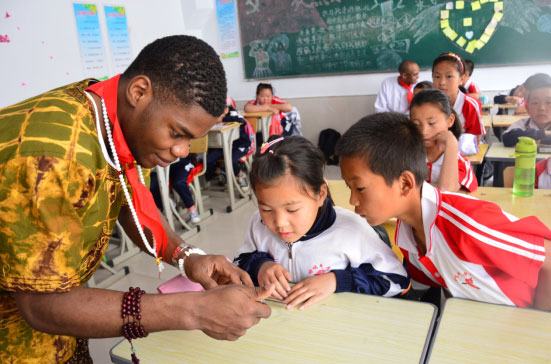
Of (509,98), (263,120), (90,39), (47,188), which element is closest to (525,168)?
(47,188)

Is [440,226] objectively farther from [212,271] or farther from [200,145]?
[200,145]

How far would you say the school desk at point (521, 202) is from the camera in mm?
1775

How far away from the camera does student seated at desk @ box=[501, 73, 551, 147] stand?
2.68 m

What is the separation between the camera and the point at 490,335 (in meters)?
0.95

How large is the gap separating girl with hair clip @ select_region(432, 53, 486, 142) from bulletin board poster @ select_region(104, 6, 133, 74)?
341cm

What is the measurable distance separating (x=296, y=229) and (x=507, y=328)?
65 centimetres

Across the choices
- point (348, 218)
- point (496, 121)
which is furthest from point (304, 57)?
point (348, 218)

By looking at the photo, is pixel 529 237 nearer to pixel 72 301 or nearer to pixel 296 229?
pixel 296 229

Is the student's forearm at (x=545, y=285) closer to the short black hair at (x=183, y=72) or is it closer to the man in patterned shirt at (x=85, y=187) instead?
the man in patterned shirt at (x=85, y=187)

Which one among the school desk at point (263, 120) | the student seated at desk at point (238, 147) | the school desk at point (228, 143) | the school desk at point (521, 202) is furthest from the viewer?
the school desk at point (263, 120)

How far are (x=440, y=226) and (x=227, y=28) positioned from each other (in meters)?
5.40

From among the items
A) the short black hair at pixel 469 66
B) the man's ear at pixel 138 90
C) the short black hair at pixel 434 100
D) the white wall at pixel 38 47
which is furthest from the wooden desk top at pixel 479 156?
the white wall at pixel 38 47

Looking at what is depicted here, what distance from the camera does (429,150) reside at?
90.1 inches

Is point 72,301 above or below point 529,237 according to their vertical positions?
above
